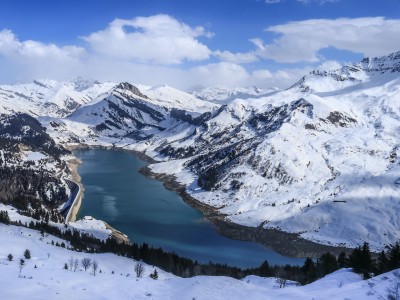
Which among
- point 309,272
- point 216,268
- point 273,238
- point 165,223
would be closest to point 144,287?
point 309,272

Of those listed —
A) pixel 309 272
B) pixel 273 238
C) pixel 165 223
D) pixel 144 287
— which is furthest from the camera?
pixel 165 223

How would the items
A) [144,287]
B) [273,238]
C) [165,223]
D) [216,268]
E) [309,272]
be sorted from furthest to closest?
[165,223]
[273,238]
[216,268]
[309,272]
[144,287]

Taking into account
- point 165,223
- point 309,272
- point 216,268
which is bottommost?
point 216,268

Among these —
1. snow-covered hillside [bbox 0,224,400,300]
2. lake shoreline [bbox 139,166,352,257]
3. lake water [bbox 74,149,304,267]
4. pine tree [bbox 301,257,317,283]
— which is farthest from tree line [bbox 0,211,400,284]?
lake shoreline [bbox 139,166,352,257]

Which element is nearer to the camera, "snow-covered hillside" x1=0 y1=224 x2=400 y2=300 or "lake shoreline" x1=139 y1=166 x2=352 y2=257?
"snow-covered hillside" x1=0 y1=224 x2=400 y2=300

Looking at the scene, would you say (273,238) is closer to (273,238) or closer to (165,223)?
(273,238)

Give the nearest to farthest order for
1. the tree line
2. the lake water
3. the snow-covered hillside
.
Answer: the snow-covered hillside → the tree line → the lake water

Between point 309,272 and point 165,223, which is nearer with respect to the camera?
point 309,272

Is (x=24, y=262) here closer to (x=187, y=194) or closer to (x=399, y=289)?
(x=399, y=289)

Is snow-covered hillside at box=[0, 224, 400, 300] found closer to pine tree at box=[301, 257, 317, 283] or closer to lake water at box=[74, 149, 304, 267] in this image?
pine tree at box=[301, 257, 317, 283]

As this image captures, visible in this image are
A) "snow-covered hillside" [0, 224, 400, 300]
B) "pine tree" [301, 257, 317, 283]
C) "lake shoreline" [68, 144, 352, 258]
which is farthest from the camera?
"lake shoreline" [68, 144, 352, 258]
